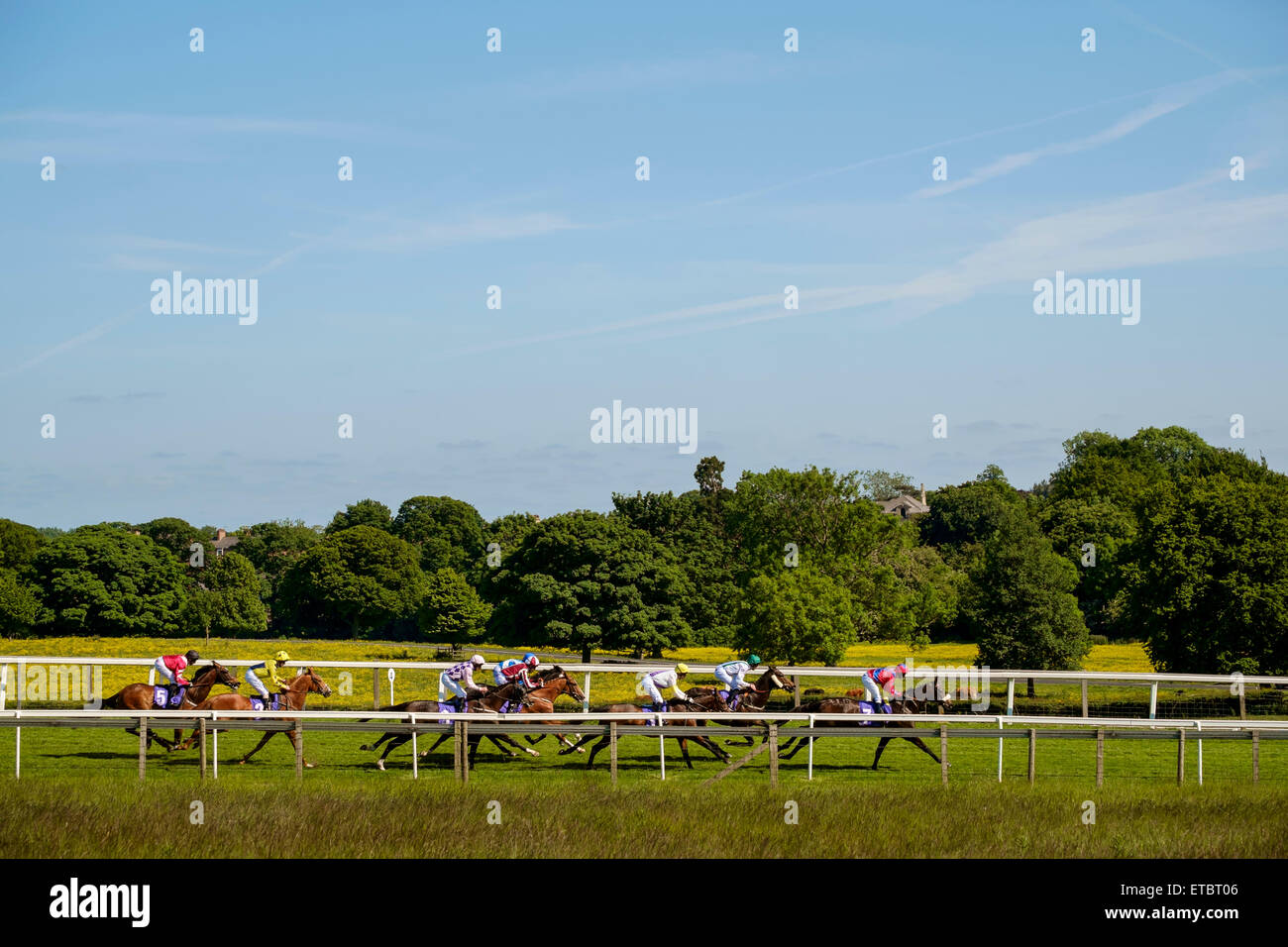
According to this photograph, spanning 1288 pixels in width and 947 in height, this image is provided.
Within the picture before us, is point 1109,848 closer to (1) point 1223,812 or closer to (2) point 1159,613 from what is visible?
(1) point 1223,812

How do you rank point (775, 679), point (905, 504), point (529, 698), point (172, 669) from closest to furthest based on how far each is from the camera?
1. point (529, 698)
2. point (172, 669)
3. point (775, 679)
4. point (905, 504)

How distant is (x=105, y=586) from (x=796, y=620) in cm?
3188

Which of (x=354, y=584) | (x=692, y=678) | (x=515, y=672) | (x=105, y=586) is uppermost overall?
(x=515, y=672)

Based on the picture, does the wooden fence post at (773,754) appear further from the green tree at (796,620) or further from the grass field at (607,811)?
the green tree at (796,620)

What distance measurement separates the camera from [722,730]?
1490cm

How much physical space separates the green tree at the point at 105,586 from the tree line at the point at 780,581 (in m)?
0.09

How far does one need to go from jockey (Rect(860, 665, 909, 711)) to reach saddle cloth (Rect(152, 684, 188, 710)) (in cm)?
912

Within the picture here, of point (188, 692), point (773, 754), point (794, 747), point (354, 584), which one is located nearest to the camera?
point (773, 754)

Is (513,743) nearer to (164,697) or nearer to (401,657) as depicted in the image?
(164,697)

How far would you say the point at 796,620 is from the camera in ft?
122

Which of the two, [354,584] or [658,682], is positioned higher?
[658,682]

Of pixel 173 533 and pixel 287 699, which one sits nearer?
pixel 287 699

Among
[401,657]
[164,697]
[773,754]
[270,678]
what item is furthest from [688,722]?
[401,657]

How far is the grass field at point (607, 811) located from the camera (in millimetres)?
11156
